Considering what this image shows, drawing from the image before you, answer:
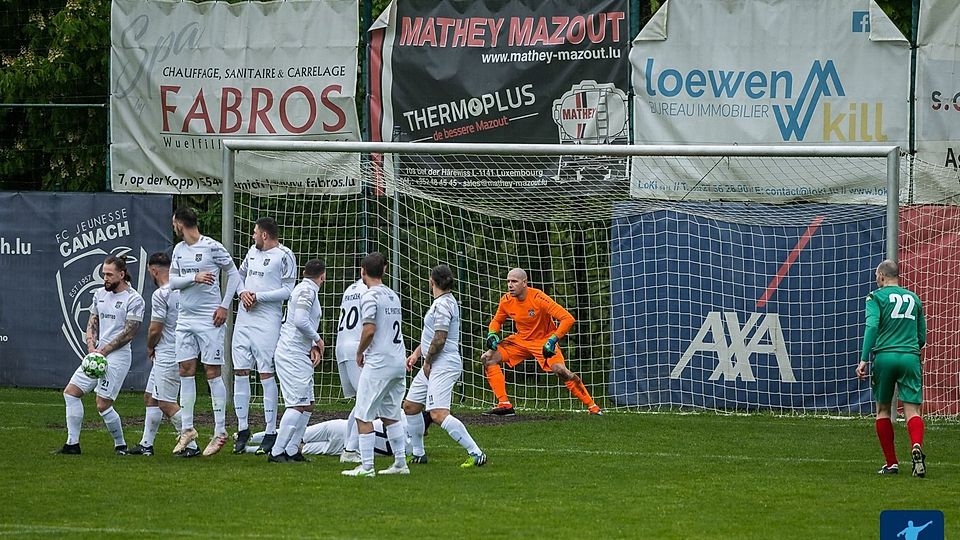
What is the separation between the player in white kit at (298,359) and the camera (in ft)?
40.5

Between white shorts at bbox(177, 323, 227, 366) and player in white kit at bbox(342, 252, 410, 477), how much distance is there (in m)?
1.79

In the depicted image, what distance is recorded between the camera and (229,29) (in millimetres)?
20594

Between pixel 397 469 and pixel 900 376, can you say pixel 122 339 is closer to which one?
pixel 397 469

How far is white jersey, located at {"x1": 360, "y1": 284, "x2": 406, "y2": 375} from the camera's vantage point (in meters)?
11.6

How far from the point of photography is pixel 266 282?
1302 centimetres

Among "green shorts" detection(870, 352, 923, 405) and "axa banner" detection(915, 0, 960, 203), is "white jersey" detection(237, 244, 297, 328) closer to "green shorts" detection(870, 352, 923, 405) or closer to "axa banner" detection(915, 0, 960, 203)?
"green shorts" detection(870, 352, 923, 405)

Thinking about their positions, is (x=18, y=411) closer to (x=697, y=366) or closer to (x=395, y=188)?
(x=395, y=188)

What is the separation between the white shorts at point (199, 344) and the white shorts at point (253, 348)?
21 cm

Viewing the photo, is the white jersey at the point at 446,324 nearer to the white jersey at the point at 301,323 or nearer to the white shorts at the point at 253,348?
the white jersey at the point at 301,323

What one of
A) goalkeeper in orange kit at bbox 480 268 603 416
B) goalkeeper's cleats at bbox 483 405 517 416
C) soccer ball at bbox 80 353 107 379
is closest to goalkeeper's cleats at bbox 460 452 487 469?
soccer ball at bbox 80 353 107 379

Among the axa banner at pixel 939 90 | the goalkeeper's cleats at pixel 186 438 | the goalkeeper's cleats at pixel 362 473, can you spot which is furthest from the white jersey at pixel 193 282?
the axa banner at pixel 939 90

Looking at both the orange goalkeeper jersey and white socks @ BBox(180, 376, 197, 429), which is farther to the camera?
the orange goalkeeper jersey

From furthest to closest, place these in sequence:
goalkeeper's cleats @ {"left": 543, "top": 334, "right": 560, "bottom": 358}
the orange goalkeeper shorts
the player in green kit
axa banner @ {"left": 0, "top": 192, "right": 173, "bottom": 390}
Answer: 1. axa banner @ {"left": 0, "top": 192, "right": 173, "bottom": 390}
2. the orange goalkeeper shorts
3. goalkeeper's cleats @ {"left": 543, "top": 334, "right": 560, "bottom": 358}
4. the player in green kit

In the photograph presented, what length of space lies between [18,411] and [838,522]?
10829 millimetres
